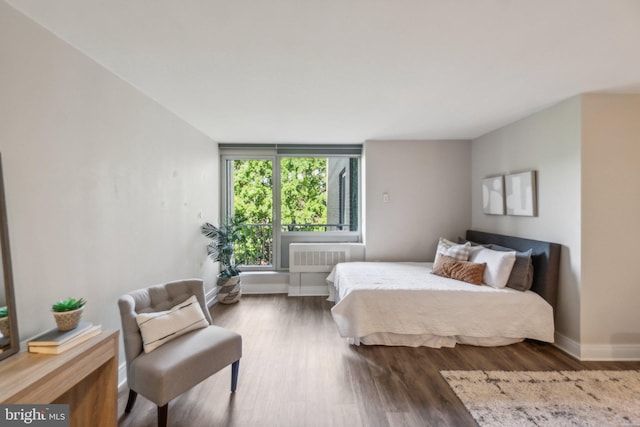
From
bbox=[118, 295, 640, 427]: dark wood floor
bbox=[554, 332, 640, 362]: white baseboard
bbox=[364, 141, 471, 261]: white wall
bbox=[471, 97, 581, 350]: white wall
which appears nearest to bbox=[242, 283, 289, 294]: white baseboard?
bbox=[118, 295, 640, 427]: dark wood floor

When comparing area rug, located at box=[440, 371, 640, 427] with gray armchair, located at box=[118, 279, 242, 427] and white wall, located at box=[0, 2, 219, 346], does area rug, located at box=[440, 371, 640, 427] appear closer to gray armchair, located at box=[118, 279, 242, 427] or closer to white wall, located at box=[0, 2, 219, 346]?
gray armchair, located at box=[118, 279, 242, 427]

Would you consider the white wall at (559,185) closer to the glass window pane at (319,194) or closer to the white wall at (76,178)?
the glass window pane at (319,194)

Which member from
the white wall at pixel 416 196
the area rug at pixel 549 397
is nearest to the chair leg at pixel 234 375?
the area rug at pixel 549 397

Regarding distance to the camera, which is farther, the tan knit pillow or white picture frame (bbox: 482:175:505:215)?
white picture frame (bbox: 482:175:505:215)

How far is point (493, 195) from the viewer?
338 cm

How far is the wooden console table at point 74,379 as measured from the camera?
1.01m

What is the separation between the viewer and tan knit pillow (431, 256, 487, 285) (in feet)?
9.25

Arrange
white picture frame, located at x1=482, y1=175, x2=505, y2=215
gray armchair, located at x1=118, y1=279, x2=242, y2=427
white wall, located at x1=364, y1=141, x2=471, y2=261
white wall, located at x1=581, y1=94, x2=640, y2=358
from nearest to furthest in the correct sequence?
gray armchair, located at x1=118, y1=279, x2=242, y2=427 < white wall, located at x1=581, y1=94, x2=640, y2=358 < white picture frame, located at x1=482, y1=175, x2=505, y2=215 < white wall, located at x1=364, y1=141, x2=471, y2=261

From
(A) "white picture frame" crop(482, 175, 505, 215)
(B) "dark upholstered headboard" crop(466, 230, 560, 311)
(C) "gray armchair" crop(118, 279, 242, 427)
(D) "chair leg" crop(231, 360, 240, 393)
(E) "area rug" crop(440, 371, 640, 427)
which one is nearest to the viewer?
(C) "gray armchair" crop(118, 279, 242, 427)

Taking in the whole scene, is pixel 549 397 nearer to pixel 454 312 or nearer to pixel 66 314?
pixel 454 312

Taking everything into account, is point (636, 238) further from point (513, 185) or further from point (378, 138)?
point (378, 138)

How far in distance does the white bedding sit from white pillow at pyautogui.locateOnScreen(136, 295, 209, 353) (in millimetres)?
1306

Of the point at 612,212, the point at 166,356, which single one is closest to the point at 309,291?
the point at 166,356

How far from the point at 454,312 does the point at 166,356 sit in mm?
2485
